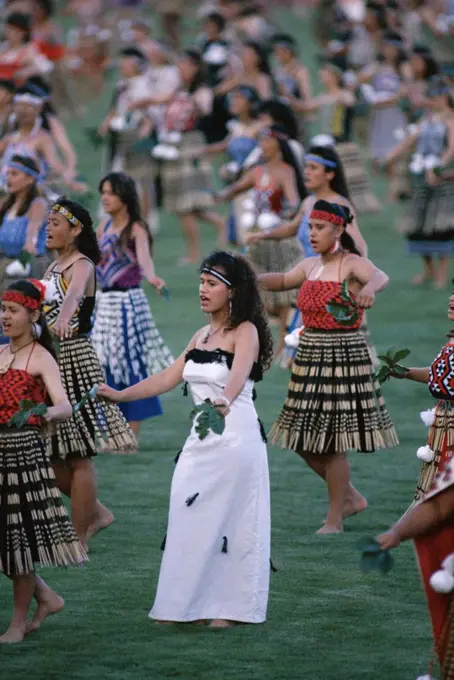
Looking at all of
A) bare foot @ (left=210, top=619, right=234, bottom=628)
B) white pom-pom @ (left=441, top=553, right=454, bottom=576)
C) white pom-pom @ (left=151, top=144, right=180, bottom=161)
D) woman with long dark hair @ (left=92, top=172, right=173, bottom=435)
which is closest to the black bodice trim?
bare foot @ (left=210, top=619, right=234, bottom=628)

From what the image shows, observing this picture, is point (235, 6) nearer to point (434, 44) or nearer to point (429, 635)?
point (434, 44)

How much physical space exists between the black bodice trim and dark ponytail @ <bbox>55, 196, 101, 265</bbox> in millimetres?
1460

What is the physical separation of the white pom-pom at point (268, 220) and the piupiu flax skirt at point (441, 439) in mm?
5437

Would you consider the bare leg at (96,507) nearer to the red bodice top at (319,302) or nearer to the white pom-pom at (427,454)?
the red bodice top at (319,302)

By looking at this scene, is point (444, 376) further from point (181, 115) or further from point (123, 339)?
point (181, 115)

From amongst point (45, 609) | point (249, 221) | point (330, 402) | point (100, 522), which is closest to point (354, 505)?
point (330, 402)

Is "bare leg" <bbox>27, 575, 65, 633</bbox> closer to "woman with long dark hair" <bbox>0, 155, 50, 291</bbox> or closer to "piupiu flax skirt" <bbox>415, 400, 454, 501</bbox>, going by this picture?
"piupiu flax skirt" <bbox>415, 400, 454, 501</bbox>

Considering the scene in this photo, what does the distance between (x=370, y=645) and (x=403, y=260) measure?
36.2 feet

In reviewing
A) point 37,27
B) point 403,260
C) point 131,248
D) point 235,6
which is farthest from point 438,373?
point 235,6

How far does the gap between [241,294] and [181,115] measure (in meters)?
10.3

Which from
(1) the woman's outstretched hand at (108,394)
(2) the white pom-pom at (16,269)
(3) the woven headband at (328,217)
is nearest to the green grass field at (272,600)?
(1) the woman's outstretched hand at (108,394)

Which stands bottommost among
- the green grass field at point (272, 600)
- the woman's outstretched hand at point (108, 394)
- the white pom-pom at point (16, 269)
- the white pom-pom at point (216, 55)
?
the green grass field at point (272, 600)

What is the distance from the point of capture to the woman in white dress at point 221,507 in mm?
6898

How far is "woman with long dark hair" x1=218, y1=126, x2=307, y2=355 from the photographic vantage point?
484 inches
